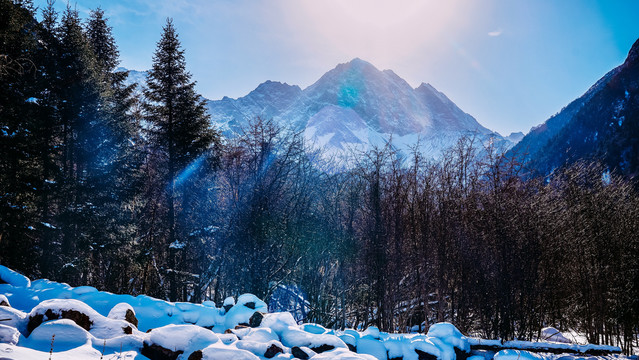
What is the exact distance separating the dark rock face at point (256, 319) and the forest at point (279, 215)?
5.94 meters

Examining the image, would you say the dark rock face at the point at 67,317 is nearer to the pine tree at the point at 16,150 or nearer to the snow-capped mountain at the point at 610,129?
the pine tree at the point at 16,150

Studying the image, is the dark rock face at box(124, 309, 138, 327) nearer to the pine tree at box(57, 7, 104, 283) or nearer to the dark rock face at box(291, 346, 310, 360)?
the dark rock face at box(291, 346, 310, 360)

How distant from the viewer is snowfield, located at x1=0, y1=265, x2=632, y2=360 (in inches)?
170

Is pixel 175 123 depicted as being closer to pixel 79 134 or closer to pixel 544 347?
pixel 79 134

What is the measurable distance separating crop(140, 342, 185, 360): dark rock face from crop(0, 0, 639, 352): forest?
317 inches

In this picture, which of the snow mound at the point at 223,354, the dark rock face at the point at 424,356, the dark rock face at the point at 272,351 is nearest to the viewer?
the snow mound at the point at 223,354

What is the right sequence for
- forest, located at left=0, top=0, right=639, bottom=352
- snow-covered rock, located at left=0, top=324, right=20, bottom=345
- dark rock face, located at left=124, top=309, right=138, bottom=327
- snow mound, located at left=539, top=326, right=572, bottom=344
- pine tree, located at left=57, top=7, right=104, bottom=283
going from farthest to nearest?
pine tree, located at left=57, top=7, right=104, bottom=283 → forest, located at left=0, top=0, right=639, bottom=352 → snow mound, located at left=539, top=326, right=572, bottom=344 → dark rock face, located at left=124, top=309, right=138, bottom=327 → snow-covered rock, located at left=0, top=324, right=20, bottom=345

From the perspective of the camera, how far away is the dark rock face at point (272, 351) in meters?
5.05

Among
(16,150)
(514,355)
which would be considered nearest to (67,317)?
(514,355)

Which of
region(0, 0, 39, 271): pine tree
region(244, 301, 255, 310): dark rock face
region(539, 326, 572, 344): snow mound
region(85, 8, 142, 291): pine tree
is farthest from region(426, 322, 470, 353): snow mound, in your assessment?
region(0, 0, 39, 271): pine tree

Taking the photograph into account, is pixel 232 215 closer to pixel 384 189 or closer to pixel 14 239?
pixel 384 189

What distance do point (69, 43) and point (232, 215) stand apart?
10.1 meters

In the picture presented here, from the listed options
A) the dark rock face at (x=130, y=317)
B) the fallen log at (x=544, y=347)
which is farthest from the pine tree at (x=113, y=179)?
the fallen log at (x=544, y=347)

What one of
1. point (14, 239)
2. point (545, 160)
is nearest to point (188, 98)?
point (14, 239)
